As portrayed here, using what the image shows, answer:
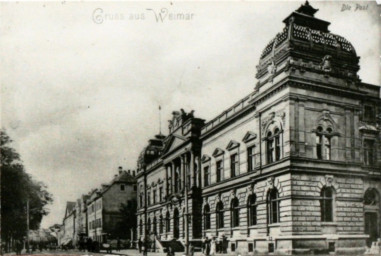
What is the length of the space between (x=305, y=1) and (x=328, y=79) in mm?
5490

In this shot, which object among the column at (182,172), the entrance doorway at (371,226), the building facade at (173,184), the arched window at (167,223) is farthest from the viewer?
the arched window at (167,223)

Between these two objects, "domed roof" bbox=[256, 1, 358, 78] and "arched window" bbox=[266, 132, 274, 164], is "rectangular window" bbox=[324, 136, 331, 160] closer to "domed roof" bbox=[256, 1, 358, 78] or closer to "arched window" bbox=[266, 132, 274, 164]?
"arched window" bbox=[266, 132, 274, 164]

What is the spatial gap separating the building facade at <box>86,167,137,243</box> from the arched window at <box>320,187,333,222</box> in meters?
39.2

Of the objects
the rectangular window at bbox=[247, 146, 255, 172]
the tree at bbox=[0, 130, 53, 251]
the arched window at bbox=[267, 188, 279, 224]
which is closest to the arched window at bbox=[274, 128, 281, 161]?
the arched window at bbox=[267, 188, 279, 224]

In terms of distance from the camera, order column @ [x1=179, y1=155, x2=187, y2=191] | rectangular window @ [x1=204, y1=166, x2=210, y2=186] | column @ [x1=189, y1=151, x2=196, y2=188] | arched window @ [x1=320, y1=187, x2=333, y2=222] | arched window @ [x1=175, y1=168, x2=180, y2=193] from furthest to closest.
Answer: arched window @ [x1=175, y1=168, x2=180, y2=193], column @ [x1=179, y1=155, x2=187, y2=191], column @ [x1=189, y1=151, x2=196, y2=188], rectangular window @ [x1=204, y1=166, x2=210, y2=186], arched window @ [x1=320, y1=187, x2=333, y2=222]

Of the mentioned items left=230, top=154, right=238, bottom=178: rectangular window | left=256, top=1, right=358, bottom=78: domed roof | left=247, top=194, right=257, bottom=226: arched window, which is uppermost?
left=256, top=1, right=358, bottom=78: domed roof

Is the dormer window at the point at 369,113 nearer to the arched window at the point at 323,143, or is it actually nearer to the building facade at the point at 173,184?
the arched window at the point at 323,143

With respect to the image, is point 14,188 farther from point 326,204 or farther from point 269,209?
point 326,204

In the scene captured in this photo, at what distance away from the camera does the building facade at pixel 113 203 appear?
59812 millimetres

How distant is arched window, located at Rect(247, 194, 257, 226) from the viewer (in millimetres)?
27438

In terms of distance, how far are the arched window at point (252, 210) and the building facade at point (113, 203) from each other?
33.1m

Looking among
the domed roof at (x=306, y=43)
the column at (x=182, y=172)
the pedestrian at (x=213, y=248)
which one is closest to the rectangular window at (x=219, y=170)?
the column at (x=182, y=172)

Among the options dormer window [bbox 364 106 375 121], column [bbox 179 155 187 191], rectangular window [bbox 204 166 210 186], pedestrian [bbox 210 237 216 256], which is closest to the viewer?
dormer window [bbox 364 106 375 121]

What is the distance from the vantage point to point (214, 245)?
2803 centimetres
